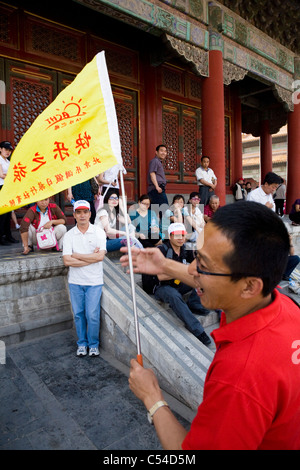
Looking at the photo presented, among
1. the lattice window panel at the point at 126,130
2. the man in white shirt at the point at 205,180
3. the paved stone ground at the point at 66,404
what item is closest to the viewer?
the paved stone ground at the point at 66,404

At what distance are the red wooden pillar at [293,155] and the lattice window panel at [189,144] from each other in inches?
128

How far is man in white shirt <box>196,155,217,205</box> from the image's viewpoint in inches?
261

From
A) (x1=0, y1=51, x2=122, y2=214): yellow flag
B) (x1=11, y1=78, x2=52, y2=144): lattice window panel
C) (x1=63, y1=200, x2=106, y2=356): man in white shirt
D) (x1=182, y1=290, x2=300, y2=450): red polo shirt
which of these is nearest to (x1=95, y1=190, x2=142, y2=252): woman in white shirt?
(x1=63, y1=200, x2=106, y2=356): man in white shirt

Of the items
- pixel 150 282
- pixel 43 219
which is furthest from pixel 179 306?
pixel 43 219

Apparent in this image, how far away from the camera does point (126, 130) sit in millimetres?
7520

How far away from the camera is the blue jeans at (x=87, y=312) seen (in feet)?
10.6

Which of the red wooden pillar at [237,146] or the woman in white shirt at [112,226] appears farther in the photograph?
the red wooden pillar at [237,146]

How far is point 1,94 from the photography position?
5.61m

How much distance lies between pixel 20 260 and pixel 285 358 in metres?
2.90

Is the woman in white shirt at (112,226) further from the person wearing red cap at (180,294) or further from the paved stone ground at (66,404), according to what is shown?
the paved stone ground at (66,404)

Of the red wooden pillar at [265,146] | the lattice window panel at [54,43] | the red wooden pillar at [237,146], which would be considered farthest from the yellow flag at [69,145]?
the red wooden pillar at [265,146]

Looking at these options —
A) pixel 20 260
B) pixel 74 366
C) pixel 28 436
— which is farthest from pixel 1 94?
pixel 28 436

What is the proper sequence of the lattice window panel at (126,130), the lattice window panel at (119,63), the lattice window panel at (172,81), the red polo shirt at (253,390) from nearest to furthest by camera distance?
the red polo shirt at (253,390) < the lattice window panel at (119,63) < the lattice window panel at (126,130) < the lattice window panel at (172,81)
